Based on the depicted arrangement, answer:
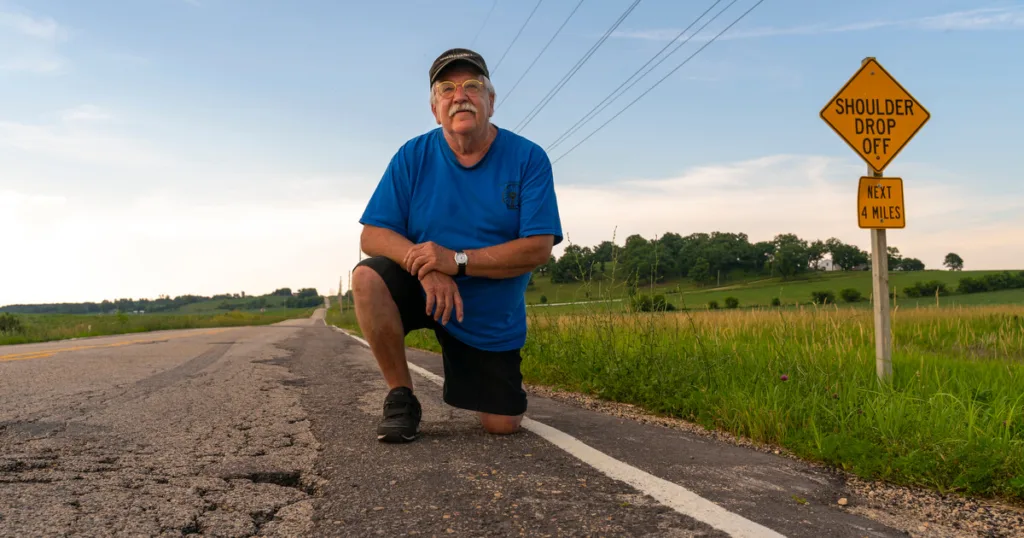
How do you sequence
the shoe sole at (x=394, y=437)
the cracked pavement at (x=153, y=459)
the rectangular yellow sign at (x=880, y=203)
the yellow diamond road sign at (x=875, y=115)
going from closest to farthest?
the cracked pavement at (x=153, y=459) < the shoe sole at (x=394, y=437) < the rectangular yellow sign at (x=880, y=203) < the yellow diamond road sign at (x=875, y=115)

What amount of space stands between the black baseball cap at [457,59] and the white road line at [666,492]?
1.96m

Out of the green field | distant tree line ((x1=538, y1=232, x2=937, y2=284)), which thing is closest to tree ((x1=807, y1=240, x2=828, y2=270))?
distant tree line ((x1=538, y1=232, x2=937, y2=284))

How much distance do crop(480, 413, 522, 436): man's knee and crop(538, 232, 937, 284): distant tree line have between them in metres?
2.96

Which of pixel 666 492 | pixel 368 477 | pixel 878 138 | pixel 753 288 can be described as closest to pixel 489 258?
pixel 368 477

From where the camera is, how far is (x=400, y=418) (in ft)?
9.73

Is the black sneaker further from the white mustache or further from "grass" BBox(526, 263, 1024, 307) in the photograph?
"grass" BBox(526, 263, 1024, 307)

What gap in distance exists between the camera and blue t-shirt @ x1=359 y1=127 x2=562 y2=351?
324cm

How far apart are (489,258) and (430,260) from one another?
0.30m

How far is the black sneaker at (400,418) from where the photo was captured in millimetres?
2906

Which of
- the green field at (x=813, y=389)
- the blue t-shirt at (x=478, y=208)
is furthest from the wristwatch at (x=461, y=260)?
the green field at (x=813, y=389)

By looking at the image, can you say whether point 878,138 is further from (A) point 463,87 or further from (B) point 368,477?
(B) point 368,477

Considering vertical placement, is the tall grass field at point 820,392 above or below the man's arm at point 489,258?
below

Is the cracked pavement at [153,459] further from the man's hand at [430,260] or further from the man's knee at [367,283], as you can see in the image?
the man's hand at [430,260]

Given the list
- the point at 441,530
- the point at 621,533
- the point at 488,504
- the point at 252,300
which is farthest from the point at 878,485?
the point at 252,300
